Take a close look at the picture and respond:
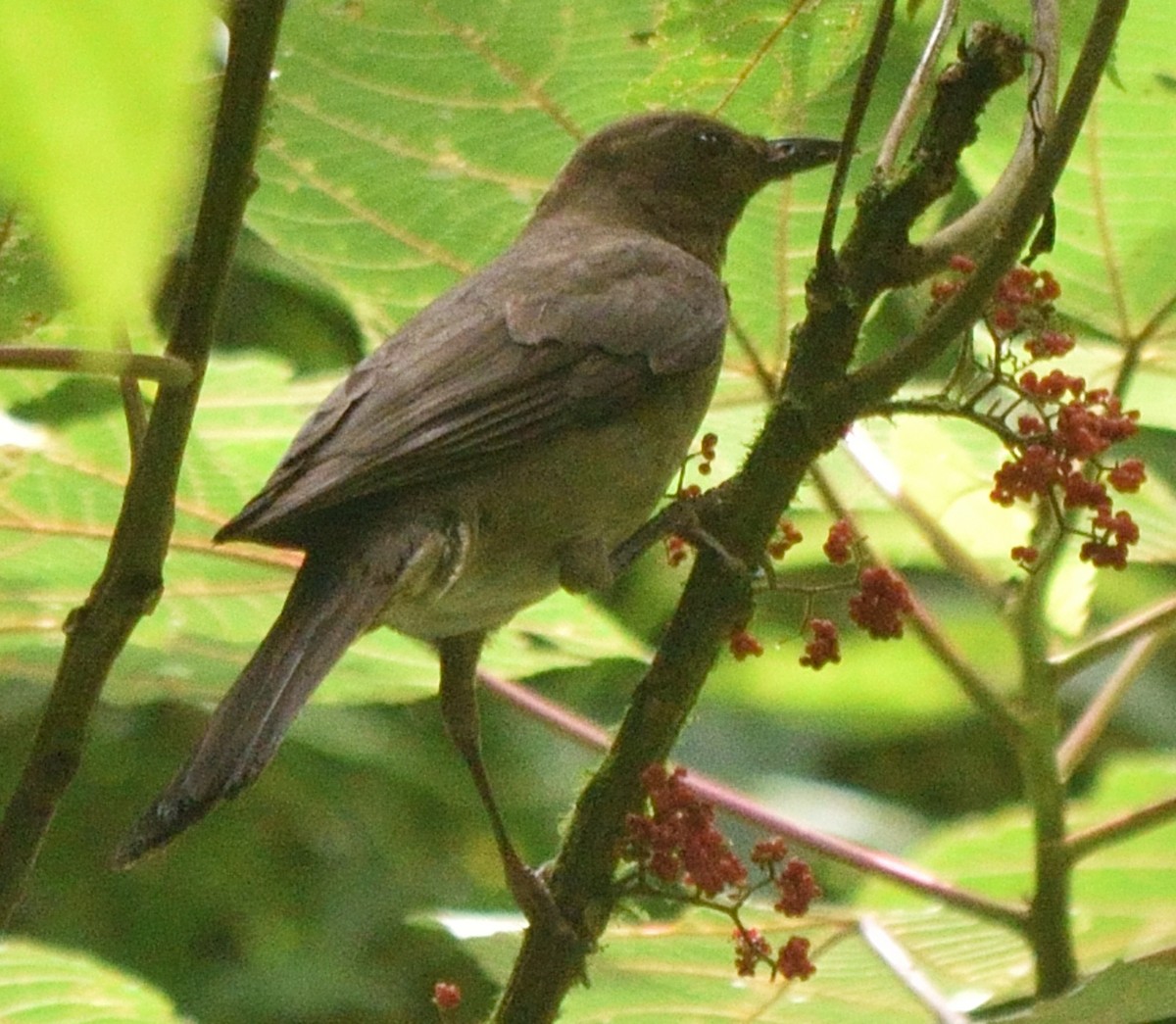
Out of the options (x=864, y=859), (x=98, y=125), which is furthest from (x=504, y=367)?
(x=98, y=125)

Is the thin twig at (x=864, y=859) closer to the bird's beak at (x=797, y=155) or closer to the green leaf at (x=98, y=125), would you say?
the bird's beak at (x=797, y=155)

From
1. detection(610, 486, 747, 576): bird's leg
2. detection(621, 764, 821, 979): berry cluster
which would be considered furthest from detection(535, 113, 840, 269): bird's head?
detection(621, 764, 821, 979): berry cluster

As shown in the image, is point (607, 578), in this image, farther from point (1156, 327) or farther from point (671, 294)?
point (1156, 327)

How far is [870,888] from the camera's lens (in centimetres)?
368

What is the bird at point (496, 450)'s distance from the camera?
8.89ft

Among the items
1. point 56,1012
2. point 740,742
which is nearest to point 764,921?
point 56,1012

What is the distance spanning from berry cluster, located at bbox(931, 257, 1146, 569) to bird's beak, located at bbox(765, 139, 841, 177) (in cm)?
94

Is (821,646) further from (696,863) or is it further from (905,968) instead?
(905,968)

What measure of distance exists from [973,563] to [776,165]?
3.01 feet

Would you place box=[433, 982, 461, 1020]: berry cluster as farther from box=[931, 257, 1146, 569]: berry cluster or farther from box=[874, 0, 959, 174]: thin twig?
box=[874, 0, 959, 174]: thin twig

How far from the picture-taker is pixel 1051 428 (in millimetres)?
2227

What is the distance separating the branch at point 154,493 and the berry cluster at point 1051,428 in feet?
3.15

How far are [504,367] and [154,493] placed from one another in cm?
151

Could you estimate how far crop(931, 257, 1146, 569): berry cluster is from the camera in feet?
7.10
